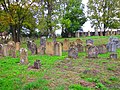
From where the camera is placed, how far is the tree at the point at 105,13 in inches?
1609

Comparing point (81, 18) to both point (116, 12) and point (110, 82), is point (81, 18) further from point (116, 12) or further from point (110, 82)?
point (110, 82)

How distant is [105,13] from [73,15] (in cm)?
659

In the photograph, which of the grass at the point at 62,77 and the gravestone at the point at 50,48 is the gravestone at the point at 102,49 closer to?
the gravestone at the point at 50,48

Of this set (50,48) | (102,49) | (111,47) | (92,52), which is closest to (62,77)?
(92,52)

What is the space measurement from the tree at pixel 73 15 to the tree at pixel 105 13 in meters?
3.27

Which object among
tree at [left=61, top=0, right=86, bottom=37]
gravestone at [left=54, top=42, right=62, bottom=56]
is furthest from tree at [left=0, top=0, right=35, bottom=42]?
tree at [left=61, top=0, right=86, bottom=37]

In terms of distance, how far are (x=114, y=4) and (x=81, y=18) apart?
23.5ft

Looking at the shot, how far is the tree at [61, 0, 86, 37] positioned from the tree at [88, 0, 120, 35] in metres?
3.27

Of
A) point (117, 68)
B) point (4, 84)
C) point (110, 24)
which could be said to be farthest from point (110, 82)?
point (110, 24)

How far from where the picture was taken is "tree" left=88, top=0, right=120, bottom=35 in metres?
40.9

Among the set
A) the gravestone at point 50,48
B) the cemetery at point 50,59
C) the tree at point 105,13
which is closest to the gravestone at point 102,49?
the cemetery at point 50,59

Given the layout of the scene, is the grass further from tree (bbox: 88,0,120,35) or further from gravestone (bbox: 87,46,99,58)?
tree (bbox: 88,0,120,35)

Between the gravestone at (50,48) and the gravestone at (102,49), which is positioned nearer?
the gravestone at (50,48)

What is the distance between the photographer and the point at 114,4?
1625 inches
